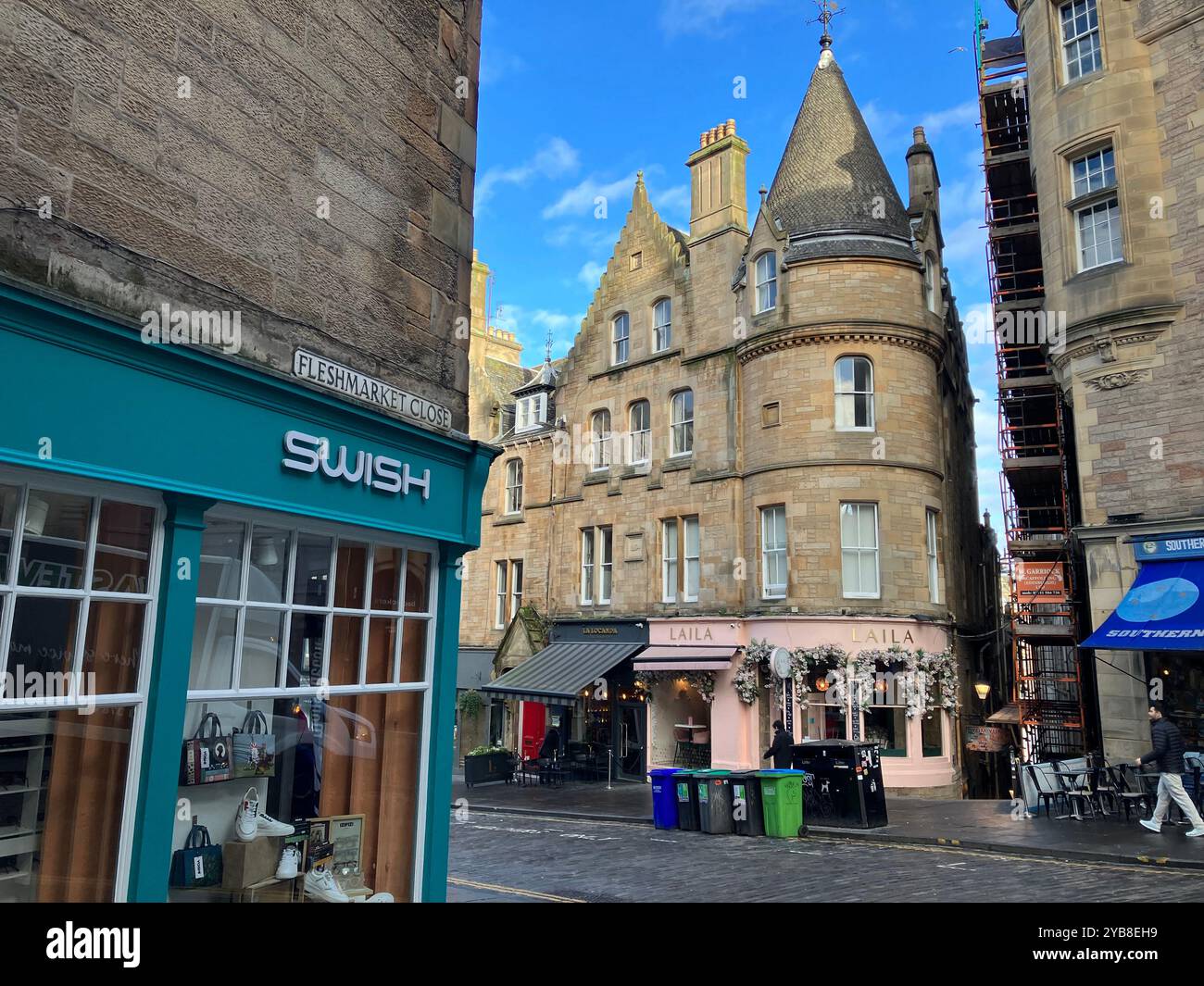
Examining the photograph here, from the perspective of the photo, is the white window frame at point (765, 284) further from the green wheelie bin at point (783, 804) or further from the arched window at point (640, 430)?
the green wheelie bin at point (783, 804)

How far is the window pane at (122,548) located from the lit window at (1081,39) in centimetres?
2052

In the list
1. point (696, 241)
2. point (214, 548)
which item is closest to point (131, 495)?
point (214, 548)

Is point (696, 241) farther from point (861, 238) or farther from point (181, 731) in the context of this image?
point (181, 731)

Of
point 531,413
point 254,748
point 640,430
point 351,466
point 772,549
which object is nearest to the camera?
point 254,748

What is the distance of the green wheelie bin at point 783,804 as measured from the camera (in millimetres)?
15188

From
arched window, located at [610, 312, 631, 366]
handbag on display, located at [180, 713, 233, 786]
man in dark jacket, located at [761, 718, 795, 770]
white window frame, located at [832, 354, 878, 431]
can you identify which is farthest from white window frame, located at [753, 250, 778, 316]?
handbag on display, located at [180, 713, 233, 786]

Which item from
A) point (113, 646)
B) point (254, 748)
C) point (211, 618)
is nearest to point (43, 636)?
point (113, 646)

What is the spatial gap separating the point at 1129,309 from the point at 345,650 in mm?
16590

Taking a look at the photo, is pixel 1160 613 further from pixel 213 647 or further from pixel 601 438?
pixel 601 438

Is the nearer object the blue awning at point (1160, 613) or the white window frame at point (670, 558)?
the blue awning at point (1160, 613)

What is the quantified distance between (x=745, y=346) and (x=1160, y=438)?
34.2 feet

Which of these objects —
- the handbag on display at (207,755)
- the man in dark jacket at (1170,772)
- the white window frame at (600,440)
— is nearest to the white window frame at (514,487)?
the white window frame at (600,440)

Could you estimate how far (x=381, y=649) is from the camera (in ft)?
25.0
